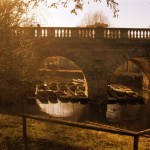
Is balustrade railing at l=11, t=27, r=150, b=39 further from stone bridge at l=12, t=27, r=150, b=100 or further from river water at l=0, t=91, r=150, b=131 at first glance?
river water at l=0, t=91, r=150, b=131

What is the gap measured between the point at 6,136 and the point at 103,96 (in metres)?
19.0

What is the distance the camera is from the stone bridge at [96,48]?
92.4 feet

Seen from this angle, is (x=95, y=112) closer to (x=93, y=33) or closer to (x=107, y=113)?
(x=107, y=113)

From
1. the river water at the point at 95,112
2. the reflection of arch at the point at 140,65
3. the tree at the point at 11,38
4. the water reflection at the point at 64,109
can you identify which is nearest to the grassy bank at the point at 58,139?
the tree at the point at 11,38

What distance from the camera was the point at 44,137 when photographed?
10594mm

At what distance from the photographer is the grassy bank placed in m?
9.61

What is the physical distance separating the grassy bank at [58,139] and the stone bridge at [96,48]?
52.9ft

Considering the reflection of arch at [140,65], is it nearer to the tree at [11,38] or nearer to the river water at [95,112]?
the river water at [95,112]

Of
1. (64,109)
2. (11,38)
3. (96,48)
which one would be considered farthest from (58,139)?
(96,48)

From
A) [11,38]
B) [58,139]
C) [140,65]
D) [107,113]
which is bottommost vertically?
[107,113]

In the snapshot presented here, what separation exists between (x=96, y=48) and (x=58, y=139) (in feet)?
60.7

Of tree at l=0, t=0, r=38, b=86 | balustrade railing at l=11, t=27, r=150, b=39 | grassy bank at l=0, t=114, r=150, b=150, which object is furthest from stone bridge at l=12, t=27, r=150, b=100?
grassy bank at l=0, t=114, r=150, b=150

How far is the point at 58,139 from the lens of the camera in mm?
10398

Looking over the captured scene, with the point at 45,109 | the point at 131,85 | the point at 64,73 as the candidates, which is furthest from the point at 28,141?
the point at 64,73
